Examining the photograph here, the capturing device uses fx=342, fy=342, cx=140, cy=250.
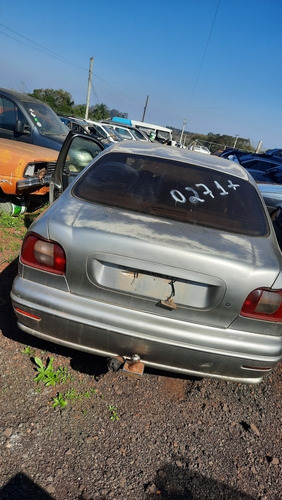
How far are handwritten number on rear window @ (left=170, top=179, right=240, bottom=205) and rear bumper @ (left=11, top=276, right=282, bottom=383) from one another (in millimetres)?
884

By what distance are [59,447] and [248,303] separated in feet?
4.34

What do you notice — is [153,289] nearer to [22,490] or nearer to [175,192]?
[175,192]

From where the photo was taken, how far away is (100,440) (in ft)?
6.53

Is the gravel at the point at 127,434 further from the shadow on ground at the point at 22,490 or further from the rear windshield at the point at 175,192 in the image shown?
the rear windshield at the point at 175,192

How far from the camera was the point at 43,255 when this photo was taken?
6.58ft

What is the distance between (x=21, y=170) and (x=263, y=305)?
339cm

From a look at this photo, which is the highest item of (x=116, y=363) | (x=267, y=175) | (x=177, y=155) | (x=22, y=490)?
(x=177, y=155)

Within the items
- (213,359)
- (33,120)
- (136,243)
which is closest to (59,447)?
(213,359)

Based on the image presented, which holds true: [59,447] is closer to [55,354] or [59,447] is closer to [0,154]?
[55,354]

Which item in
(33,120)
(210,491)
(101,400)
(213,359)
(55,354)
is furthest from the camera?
(33,120)

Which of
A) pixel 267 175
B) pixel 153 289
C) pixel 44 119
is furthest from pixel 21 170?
pixel 267 175

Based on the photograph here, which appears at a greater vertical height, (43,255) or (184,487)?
(43,255)

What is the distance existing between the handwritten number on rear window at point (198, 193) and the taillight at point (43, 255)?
35.3 inches

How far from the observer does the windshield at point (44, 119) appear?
7400mm
